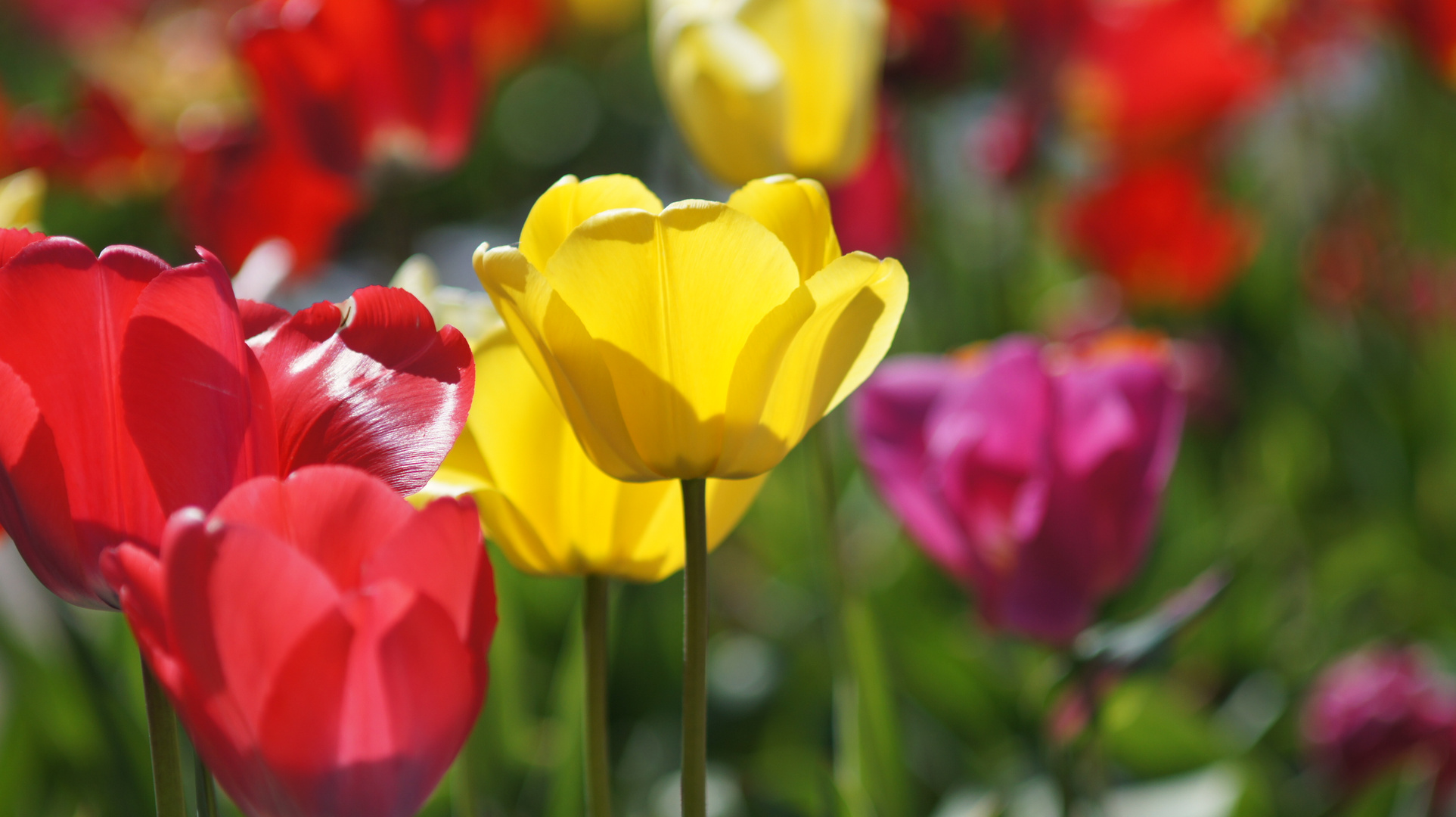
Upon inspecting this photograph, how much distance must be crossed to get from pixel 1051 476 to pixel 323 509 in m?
0.33

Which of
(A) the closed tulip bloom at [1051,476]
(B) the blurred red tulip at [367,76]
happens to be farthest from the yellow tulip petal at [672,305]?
(B) the blurred red tulip at [367,76]

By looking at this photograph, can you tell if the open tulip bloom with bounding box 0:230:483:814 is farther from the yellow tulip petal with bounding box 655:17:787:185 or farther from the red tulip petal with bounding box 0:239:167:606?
the yellow tulip petal with bounding box 655:17:787:185

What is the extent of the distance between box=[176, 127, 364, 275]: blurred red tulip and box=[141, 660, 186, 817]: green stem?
0.50 m

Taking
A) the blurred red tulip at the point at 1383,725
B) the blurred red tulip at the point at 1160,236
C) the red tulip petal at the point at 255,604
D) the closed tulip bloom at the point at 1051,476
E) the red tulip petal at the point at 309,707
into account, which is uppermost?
the red tulip petal at the point at 255,604

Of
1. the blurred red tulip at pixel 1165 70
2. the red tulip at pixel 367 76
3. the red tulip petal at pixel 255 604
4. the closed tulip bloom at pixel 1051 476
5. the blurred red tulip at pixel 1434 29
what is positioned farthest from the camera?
the blurred red tulip at pixel 1165 70

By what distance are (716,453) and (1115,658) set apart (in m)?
0.23

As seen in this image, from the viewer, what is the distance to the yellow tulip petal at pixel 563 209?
0.30 meters

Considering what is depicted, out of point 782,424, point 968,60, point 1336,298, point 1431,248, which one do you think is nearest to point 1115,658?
point 782,424

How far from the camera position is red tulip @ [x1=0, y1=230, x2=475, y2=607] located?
25 cm

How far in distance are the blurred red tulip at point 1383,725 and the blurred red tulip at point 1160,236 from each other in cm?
55

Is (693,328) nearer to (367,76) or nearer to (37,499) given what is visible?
(37,499)

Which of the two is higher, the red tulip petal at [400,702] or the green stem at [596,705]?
the red tulip petal at [400,702]

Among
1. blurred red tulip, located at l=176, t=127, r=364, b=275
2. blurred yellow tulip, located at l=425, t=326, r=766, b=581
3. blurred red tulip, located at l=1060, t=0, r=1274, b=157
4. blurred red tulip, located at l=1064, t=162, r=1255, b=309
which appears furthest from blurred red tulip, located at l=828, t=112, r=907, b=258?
blurred yellow tulip, located at l=425, t=326, r=766, b=581

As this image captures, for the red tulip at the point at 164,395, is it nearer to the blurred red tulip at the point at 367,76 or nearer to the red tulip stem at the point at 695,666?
the red tulip stem at the point at 695,666
